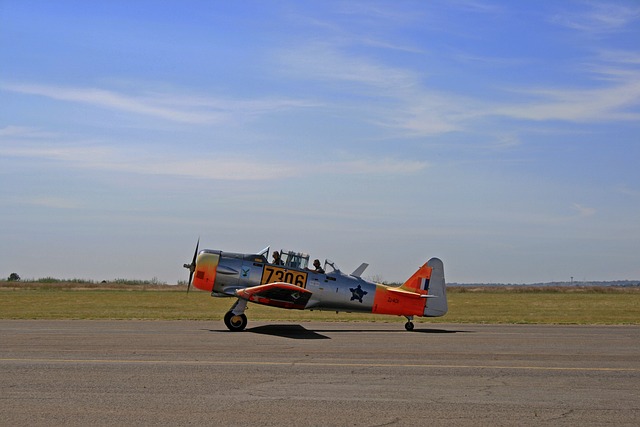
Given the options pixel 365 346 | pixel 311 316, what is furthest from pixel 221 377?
pixel 311 316

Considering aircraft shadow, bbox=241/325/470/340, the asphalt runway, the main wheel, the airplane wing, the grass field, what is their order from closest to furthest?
the asphalt runway → aircraft shadow, bbox=241/325/470/340 → the airplane wing → the main wheel → the grass field

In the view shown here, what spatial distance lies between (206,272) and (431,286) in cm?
723

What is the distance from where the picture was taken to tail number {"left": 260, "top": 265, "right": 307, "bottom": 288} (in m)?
22.5

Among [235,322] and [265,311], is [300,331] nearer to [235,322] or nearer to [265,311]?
[235,322]

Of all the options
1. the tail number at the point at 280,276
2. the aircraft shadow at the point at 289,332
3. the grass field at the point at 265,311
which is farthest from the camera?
the grass field at the point at 265,311

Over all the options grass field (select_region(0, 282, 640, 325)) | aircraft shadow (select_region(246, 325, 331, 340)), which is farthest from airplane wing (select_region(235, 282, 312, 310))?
grass field (select_region(0, 282, 640, 325))

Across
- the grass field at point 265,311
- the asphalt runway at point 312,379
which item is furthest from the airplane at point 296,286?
the grass field at point 265,311

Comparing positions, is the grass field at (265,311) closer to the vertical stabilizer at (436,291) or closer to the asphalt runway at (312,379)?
the vertical stabilizer at (436,291)

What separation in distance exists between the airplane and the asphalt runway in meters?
1.98

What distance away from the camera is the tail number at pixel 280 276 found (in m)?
22.5

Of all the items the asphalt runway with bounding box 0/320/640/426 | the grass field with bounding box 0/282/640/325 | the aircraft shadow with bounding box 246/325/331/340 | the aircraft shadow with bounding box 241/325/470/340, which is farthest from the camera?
the grass field with bounding box 0/282/640/325

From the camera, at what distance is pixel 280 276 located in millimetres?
22547

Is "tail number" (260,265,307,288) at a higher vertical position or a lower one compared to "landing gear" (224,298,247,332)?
higher

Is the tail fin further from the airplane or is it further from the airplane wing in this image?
the airplane wing
